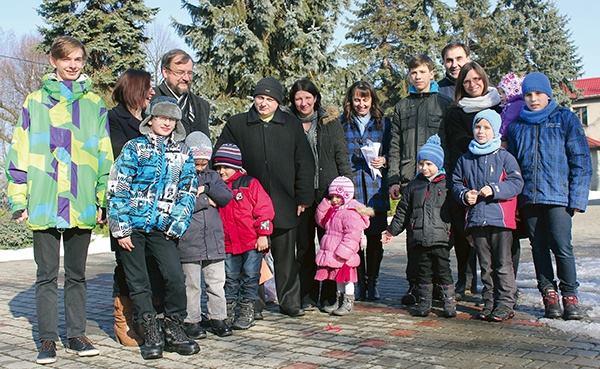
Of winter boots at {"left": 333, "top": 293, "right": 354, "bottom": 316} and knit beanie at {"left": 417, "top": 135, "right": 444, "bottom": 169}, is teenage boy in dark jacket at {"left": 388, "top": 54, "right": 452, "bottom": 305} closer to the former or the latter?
knit beanie at {"left": 417, "top": 135, "right": 444, "bottom": 169}

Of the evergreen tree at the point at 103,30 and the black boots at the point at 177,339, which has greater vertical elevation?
the evergreen tree at the point at 103,30

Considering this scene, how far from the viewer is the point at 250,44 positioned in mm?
21250

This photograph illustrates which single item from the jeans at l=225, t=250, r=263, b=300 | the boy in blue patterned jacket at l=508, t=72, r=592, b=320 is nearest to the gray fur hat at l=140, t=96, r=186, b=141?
the jeans at l=225, t=250, r=263, b=300

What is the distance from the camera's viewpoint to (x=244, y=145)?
601cm

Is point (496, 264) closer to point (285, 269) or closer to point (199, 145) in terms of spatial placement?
point (285, 269)

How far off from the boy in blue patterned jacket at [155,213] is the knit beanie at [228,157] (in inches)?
30.0

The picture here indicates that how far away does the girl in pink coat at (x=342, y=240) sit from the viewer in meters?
5.92

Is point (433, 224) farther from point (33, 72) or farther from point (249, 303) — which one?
point (33, 72)

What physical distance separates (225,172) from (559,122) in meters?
2.94

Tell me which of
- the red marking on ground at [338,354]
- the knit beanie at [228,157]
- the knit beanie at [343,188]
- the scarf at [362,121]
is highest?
the scarf at [362,121]

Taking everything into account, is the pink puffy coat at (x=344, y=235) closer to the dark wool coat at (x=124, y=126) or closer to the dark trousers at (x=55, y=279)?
the dark wool coat at (x=124, y=126)

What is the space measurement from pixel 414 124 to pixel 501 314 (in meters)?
2.04

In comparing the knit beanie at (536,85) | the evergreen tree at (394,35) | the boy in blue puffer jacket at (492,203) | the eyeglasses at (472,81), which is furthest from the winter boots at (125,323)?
the evergreen tree at (394,35)

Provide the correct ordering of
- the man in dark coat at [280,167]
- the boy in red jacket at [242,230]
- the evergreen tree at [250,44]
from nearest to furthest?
the boy in red jacket at [242,230]
the man in dark coat at [280,167]
the evergreen tree at [250,44]
